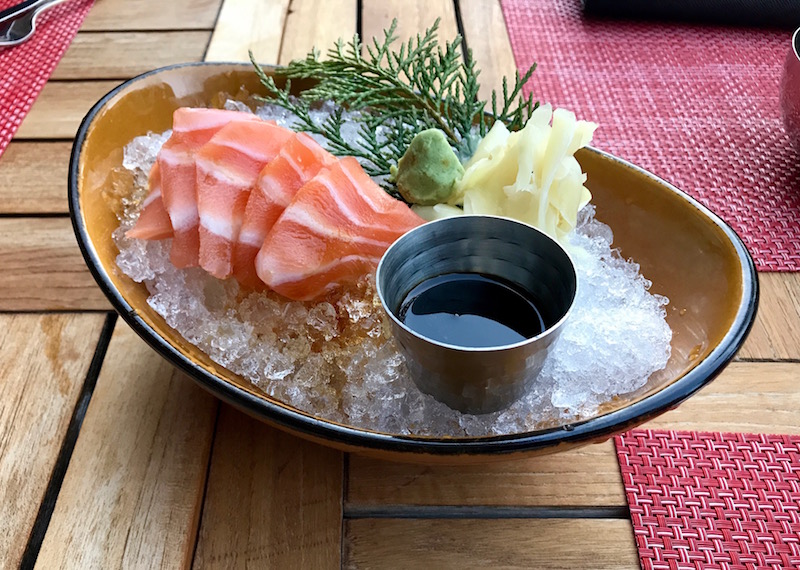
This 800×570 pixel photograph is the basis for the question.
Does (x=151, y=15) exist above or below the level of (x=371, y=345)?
below

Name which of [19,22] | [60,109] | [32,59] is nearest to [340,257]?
[60,109]

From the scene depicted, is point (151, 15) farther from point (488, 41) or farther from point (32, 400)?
point (32, 400)

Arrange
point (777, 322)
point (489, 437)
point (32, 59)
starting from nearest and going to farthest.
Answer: point (489, 437) < point (777, 322) < point (32, 59)

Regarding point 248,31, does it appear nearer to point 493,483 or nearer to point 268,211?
point 268,211

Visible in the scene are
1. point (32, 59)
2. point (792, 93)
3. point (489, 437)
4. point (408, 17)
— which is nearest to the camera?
point (489, 437)

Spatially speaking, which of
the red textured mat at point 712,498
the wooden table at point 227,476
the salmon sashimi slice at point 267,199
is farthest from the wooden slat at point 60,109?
the red textured mat at point 712,498

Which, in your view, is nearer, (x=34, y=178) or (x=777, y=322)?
(x=777, y=322)

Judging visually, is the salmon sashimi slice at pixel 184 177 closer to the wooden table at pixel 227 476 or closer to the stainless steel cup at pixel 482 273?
the wooden table at pixel 227 476

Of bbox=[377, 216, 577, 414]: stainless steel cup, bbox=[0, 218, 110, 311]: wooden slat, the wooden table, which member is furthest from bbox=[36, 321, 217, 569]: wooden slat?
bbox=[377, 216, 577, 414]: stainless steel cup
